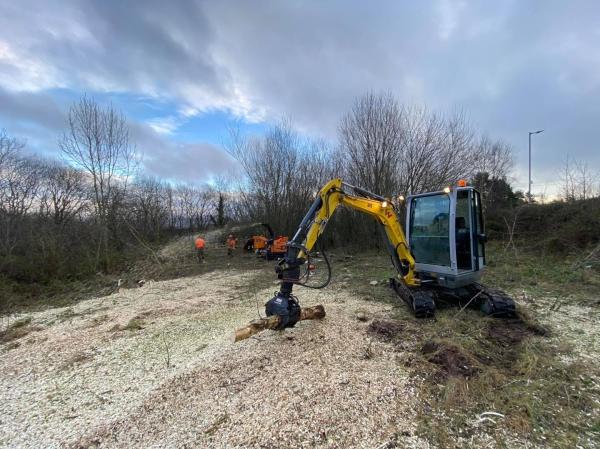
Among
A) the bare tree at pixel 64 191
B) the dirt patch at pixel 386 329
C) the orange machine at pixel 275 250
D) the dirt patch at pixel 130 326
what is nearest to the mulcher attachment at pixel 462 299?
the dirt patch at pixel 386 329

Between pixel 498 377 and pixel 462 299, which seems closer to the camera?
pixel 498 377

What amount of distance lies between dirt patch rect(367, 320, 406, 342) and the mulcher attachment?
0.46m

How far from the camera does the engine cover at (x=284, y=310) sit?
162 inches

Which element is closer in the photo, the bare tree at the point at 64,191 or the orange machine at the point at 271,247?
the orange machine at the point at 271,247

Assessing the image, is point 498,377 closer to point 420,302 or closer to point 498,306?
point 420,302

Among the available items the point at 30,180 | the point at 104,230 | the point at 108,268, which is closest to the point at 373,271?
the point at 108,268

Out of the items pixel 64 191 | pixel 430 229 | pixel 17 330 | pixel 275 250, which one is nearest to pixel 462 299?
pixel 430 229

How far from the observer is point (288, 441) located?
7.88ft

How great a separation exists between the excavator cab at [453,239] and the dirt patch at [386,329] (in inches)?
48.8

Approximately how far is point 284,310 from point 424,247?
309cm

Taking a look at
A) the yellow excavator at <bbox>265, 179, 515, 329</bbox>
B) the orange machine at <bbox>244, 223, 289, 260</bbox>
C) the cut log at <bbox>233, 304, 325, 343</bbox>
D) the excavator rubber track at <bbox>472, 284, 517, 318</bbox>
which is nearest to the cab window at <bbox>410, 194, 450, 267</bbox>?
the yellow excavator at <bbox>265, 179, 515, 329</bbox>

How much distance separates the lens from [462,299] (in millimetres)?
5461

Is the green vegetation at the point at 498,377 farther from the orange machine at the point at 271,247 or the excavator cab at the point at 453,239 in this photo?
the orange machine at the point at 271,247

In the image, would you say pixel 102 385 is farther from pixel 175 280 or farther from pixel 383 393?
pixel 175 280
